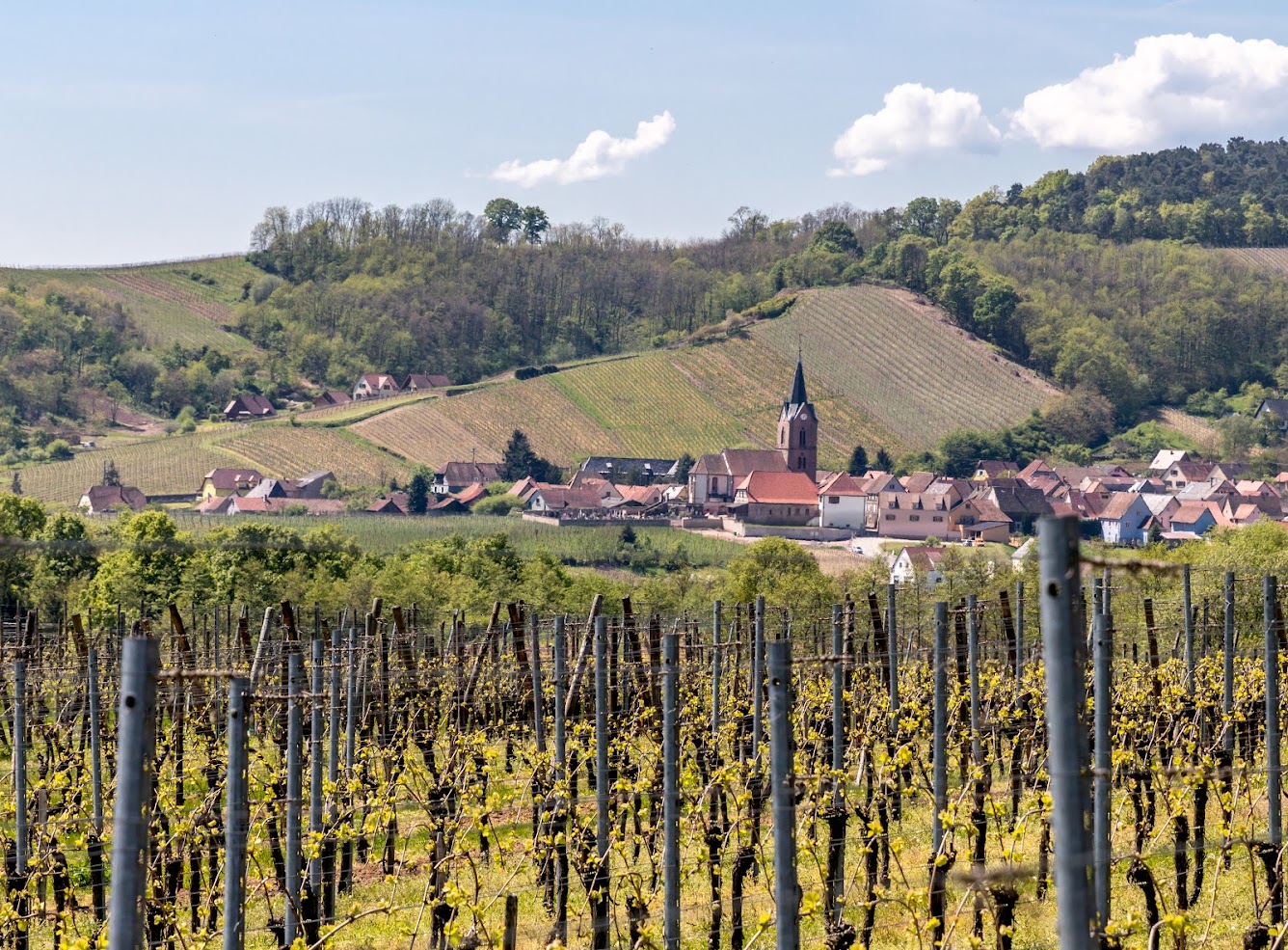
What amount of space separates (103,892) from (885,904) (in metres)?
5.18

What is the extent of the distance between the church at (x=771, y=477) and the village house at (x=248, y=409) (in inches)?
1356

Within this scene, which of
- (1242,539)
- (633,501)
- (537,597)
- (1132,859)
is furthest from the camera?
(633,501)

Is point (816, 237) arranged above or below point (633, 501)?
above

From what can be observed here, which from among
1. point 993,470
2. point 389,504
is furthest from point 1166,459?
point 389,504

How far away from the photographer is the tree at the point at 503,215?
169 m

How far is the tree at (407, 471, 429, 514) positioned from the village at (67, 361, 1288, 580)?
12cm

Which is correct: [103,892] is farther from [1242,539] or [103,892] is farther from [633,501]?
[633,501]

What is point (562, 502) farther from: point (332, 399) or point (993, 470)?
point (332, 399)

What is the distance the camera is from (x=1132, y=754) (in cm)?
1143

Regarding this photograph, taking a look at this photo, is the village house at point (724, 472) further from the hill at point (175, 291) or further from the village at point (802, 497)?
the hill at point (175, 291)

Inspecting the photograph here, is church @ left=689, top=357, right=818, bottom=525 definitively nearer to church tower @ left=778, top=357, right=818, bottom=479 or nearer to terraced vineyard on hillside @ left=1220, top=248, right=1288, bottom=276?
church tower @ left=778, top=357, right=818, bottom=479

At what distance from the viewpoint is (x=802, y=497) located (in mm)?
91750

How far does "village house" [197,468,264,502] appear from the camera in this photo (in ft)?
290

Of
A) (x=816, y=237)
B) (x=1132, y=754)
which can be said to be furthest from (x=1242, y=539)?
(x=816, y=237)
